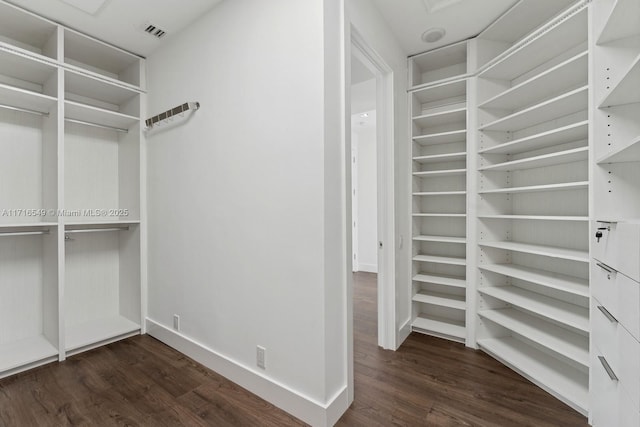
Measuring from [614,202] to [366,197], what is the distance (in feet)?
13.6

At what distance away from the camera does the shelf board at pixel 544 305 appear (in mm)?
1712

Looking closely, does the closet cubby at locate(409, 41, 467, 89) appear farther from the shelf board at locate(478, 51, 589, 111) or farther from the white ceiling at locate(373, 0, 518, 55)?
the shelf board at locate(478, 51, 589, 111)

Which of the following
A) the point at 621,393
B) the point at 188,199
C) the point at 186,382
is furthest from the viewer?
the point at 188,199

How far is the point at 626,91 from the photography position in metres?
1.27

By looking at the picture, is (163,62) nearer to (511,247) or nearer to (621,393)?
(511,247)

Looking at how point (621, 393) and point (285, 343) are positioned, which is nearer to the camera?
point (621, 393)

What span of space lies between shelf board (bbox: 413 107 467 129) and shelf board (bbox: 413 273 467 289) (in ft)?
4.95

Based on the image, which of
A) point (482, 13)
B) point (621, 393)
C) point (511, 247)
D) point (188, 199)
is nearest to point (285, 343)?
point (188, 199)

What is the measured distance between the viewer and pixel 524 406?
164 centimetres

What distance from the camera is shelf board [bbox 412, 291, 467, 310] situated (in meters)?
2.46

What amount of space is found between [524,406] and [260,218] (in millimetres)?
1962

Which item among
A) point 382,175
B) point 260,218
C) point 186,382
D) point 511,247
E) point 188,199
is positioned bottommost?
point 186,382

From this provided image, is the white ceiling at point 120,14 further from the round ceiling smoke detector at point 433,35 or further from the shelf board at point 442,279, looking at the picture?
the shelf board at point 442,279

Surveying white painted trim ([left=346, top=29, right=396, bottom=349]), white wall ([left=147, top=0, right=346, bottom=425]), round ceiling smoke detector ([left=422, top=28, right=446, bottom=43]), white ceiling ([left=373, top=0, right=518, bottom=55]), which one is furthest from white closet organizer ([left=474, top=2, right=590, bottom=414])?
white wall ([left=147, top=0, right=346, bottom=425])
